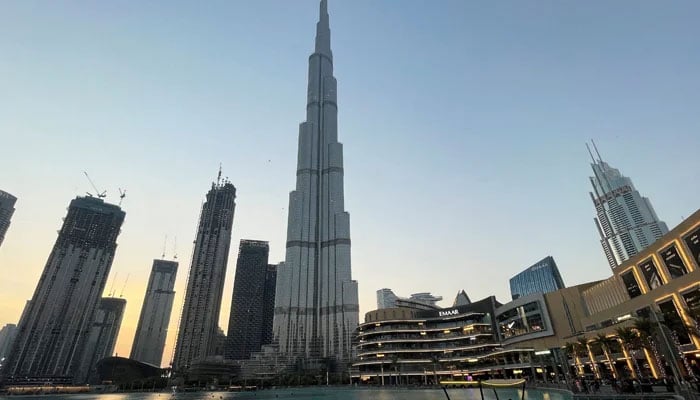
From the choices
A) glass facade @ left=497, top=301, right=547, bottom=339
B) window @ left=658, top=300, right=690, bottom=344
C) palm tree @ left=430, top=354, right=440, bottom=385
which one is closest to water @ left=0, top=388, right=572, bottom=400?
window @ left=658, top=300, right=690, bottom=344

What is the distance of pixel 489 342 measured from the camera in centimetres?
13012

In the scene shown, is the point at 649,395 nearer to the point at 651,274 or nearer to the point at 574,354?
the point at 651,274

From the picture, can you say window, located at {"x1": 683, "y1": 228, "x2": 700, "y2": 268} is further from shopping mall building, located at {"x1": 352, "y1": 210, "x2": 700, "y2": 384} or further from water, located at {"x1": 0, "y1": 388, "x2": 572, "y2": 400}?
water, located at {"x1": 0, "y1": 388, "x2": 572, "y2": 400}

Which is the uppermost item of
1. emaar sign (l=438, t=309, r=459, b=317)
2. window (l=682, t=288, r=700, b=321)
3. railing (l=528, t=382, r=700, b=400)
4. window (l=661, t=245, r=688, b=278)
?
emaar sign (l=438, t=309, r=459, b=317)

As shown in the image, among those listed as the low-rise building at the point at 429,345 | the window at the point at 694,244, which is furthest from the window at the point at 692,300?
the low-rise building at the point at 429,345

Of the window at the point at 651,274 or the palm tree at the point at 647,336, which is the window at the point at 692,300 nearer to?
the palm tree at the point at 647,336

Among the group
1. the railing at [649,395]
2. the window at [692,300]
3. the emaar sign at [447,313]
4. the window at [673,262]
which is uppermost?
the emaar sign at [447,313]

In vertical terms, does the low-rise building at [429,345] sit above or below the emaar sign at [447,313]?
below

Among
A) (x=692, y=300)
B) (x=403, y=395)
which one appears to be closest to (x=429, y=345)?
(x=403, y=395)

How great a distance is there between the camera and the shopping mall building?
177 ft

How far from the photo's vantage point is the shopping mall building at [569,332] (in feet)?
177

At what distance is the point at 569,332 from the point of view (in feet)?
319

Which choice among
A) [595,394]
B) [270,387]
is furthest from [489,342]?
[270,387]

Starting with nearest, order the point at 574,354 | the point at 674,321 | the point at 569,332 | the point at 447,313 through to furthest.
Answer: the point at 674,321 → the point at 574,354 → the point at 569,332 → the point at 447,313
